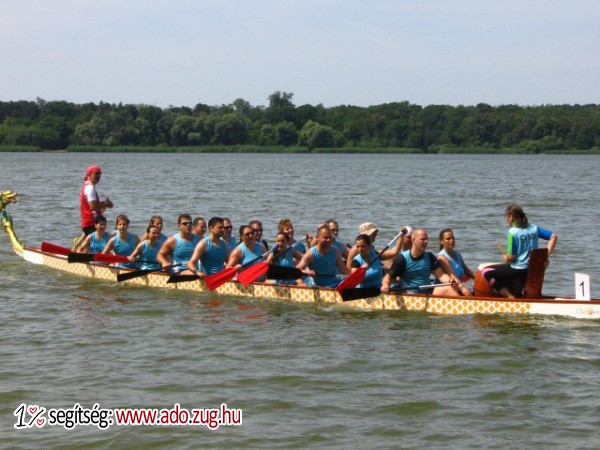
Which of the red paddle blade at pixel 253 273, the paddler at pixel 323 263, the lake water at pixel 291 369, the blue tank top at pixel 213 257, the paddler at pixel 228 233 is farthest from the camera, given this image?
the paddler at pixel 228 233

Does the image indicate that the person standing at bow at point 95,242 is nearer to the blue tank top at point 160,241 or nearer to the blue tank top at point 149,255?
the blue tank top at point 149,255

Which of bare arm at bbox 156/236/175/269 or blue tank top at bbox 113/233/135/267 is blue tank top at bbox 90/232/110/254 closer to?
blue tank top at bbox 113/233/135/267

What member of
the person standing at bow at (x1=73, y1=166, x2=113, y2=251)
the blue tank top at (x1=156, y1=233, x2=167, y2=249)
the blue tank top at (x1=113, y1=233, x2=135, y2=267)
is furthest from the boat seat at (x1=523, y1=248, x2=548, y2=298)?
the person standing at bow at (x1=73, y1=166, x2=113, y2=251)

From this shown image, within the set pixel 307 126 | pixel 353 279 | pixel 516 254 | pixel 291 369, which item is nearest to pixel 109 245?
pixel 353 279

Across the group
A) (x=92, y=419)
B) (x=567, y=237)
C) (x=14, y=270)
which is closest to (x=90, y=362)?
(x=92, y=419)

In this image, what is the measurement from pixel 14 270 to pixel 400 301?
26.7 feet

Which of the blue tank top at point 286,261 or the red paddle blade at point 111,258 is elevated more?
the blue tank top at point 286,261

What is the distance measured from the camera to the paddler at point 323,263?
13.0m

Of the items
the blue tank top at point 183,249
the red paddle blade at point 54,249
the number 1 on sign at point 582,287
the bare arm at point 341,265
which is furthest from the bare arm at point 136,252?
the number 1 on sign at point 582,287

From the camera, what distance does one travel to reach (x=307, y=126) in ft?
345

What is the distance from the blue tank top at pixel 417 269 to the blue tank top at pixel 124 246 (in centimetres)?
498

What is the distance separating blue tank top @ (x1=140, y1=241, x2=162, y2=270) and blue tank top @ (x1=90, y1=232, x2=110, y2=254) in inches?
45.7

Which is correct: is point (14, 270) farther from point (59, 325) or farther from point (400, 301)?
point (400, 301)

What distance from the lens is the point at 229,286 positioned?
45.1ft
